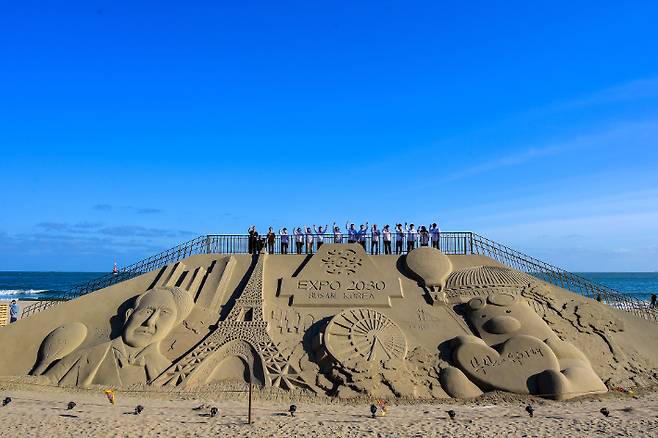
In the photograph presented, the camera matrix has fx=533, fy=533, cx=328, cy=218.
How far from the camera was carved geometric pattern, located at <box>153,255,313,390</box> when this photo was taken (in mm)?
11844

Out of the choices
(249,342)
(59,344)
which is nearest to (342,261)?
(249,342)

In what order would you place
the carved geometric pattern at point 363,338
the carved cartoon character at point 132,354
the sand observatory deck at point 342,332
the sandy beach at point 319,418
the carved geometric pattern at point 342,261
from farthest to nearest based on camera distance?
the carved geometric pattern at point 342,261 < the carved cartoon character at point 132,354 < the carved geometric pattern at point 363,338 < the sand observatory deck at point 342,332 < the sandy beach at point 319,418

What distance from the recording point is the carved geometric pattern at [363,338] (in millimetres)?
12039

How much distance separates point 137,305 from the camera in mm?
13672

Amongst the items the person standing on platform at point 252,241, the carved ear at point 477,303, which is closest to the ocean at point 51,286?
the person standing on platform at point 252,241

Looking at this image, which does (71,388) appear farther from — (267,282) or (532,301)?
(532,301)

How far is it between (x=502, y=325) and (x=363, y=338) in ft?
10.9

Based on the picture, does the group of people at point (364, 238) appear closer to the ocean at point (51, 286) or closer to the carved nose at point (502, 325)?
the carved nose at point (502, 325)

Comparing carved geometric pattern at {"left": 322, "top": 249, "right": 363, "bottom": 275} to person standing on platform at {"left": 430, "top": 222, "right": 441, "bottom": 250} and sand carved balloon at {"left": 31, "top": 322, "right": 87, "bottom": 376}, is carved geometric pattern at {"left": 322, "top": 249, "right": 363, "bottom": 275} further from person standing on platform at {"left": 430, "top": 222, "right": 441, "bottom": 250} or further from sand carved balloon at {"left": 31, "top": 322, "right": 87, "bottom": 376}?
sand carved balloon at {"left": 31, "top": 322, "right": 87, "bottom": 376}

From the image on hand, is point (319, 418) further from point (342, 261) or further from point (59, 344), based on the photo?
point (59, 344)

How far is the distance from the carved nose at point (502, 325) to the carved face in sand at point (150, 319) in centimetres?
775

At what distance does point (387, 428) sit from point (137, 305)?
24.4 feet

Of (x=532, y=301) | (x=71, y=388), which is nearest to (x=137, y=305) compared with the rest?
(x=71, y=388)

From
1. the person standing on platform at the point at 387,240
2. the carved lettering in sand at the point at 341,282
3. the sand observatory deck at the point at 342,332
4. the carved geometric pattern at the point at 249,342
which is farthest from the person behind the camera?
the person standing on platform at the point at 387,240
